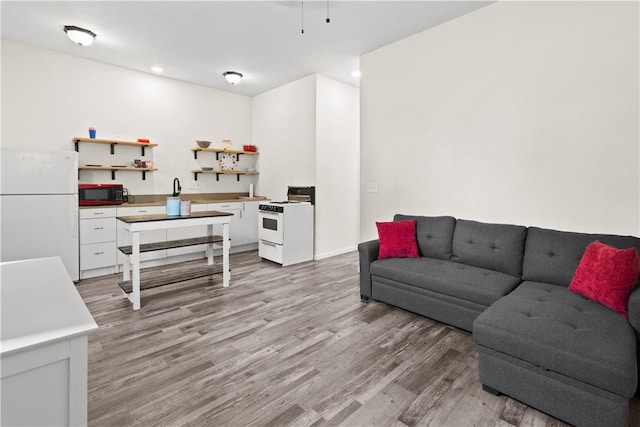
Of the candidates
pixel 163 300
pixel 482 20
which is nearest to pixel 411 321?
pixel 163 300

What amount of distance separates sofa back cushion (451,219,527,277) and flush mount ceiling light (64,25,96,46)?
14.6 ft

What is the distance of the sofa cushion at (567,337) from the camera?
1.50 metres

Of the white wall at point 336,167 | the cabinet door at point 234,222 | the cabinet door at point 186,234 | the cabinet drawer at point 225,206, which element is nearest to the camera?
the cabinet door at point 186,234

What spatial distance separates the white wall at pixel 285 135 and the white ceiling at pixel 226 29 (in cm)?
58

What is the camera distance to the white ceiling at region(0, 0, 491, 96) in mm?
3137

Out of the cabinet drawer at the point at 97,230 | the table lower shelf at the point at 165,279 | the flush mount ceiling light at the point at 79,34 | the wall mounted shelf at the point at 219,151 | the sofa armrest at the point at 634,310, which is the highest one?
the flush mount ceiling light at the point at 79,34

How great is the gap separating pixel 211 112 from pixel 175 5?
2.69m

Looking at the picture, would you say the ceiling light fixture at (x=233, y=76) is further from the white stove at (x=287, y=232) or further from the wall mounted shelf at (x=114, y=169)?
the white stove at (x=287, y=232)

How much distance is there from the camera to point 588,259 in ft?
7.23

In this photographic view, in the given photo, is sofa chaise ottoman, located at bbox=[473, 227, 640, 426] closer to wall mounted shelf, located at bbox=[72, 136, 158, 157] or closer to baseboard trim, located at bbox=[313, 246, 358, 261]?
baseboard trim, located at bbox=[313, 246, 358, 261]

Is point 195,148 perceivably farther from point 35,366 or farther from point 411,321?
point 35,366

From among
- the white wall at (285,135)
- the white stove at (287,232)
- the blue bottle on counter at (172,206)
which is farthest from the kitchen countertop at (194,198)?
the blue bottle on counter at (172,206)

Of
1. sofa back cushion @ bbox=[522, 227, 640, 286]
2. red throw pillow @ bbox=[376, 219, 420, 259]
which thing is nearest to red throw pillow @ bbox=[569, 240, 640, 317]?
sofa back cushion @ bbox=[522, 227, 640, 286]

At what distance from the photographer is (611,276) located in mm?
1996
